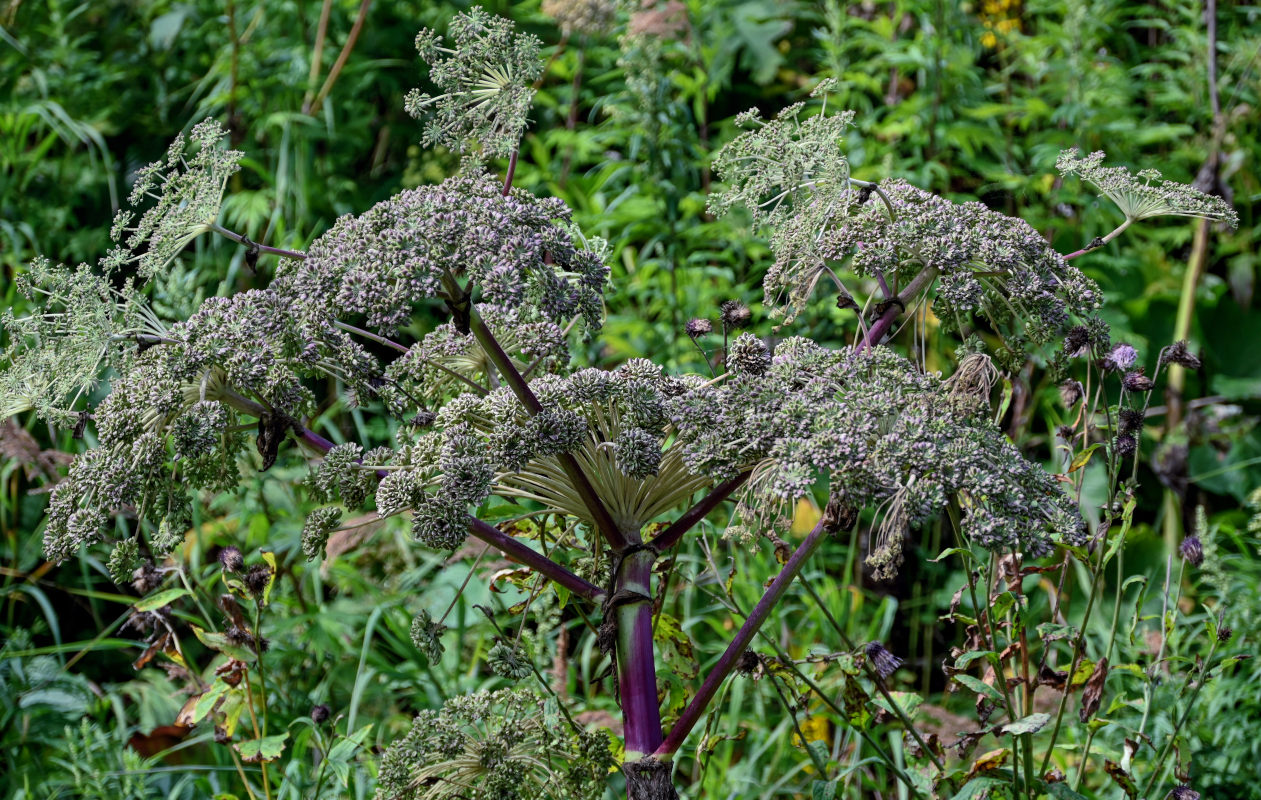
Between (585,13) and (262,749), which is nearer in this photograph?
(262,749)

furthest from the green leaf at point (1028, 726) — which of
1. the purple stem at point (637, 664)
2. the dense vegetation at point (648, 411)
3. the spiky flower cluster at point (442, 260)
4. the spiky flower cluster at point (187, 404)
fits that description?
the spiky flower cluster at point (187, 404)

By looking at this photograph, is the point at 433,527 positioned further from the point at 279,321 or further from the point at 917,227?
the point at 917,227

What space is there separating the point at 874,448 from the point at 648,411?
367 millimetres

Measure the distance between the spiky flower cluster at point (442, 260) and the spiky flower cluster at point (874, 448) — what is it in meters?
0.24

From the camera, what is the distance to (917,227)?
1598mm

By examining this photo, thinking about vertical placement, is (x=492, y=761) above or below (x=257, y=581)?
below

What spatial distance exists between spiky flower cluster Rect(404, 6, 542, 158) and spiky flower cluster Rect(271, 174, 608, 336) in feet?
0.54

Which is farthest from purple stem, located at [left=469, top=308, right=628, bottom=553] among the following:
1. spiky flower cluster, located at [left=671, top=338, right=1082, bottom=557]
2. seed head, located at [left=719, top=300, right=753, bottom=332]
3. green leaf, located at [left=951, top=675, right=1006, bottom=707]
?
green leaf, located at [left=951, top=675, right=1006, bottom=707]

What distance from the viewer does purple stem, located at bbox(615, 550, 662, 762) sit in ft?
5.41

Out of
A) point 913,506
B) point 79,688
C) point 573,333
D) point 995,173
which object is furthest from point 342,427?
point 913,506

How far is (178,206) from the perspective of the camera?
1626 millimetres

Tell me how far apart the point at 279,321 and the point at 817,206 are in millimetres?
797

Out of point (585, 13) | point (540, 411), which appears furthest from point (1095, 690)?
point (585, 13)

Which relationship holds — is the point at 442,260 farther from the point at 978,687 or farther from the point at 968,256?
the point at 978,687
